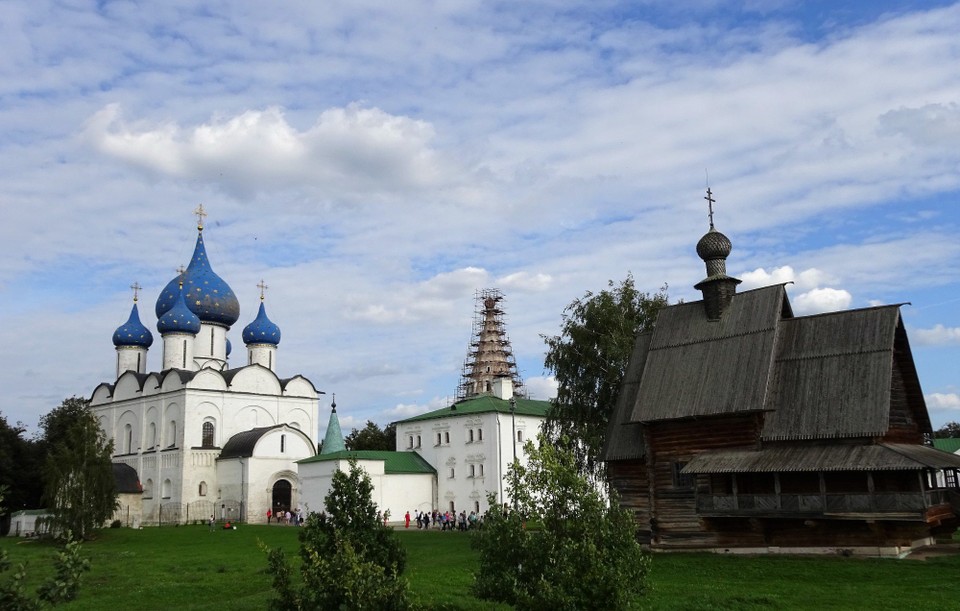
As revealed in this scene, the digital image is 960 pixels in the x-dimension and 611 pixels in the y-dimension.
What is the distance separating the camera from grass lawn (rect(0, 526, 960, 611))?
602 inches

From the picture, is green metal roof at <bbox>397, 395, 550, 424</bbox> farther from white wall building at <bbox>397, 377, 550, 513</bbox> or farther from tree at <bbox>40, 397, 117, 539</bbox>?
tree at <bbox>40, 397, 117, 539</bbox>

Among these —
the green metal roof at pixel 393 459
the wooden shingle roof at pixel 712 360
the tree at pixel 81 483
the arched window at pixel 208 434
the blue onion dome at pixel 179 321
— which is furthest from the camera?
the blue onion dome at pixel 179 321

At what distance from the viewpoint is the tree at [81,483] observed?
34219mm

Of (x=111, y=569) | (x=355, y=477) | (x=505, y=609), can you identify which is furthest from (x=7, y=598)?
(x=111, y=569)

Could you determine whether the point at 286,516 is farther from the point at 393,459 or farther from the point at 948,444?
the point at 948,444

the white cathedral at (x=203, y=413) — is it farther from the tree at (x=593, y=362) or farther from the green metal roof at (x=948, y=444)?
the green metal roof at (x=948, y=444)

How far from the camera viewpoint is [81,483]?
3444cm

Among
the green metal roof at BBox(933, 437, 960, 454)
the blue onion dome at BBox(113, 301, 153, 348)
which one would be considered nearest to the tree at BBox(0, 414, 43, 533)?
the blue onion dome at BBox(113, 301, 153, 348)

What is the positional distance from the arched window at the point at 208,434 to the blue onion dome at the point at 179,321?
20.1 ft

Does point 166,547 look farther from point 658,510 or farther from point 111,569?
point 658,510

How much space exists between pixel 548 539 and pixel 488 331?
5087cm

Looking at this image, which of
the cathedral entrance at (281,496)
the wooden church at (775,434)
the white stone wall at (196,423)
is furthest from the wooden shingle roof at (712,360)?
the cathedral entrance at (281,496)

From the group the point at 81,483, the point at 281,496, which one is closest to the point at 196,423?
the point at 281,496

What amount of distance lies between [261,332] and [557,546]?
47.7 m
